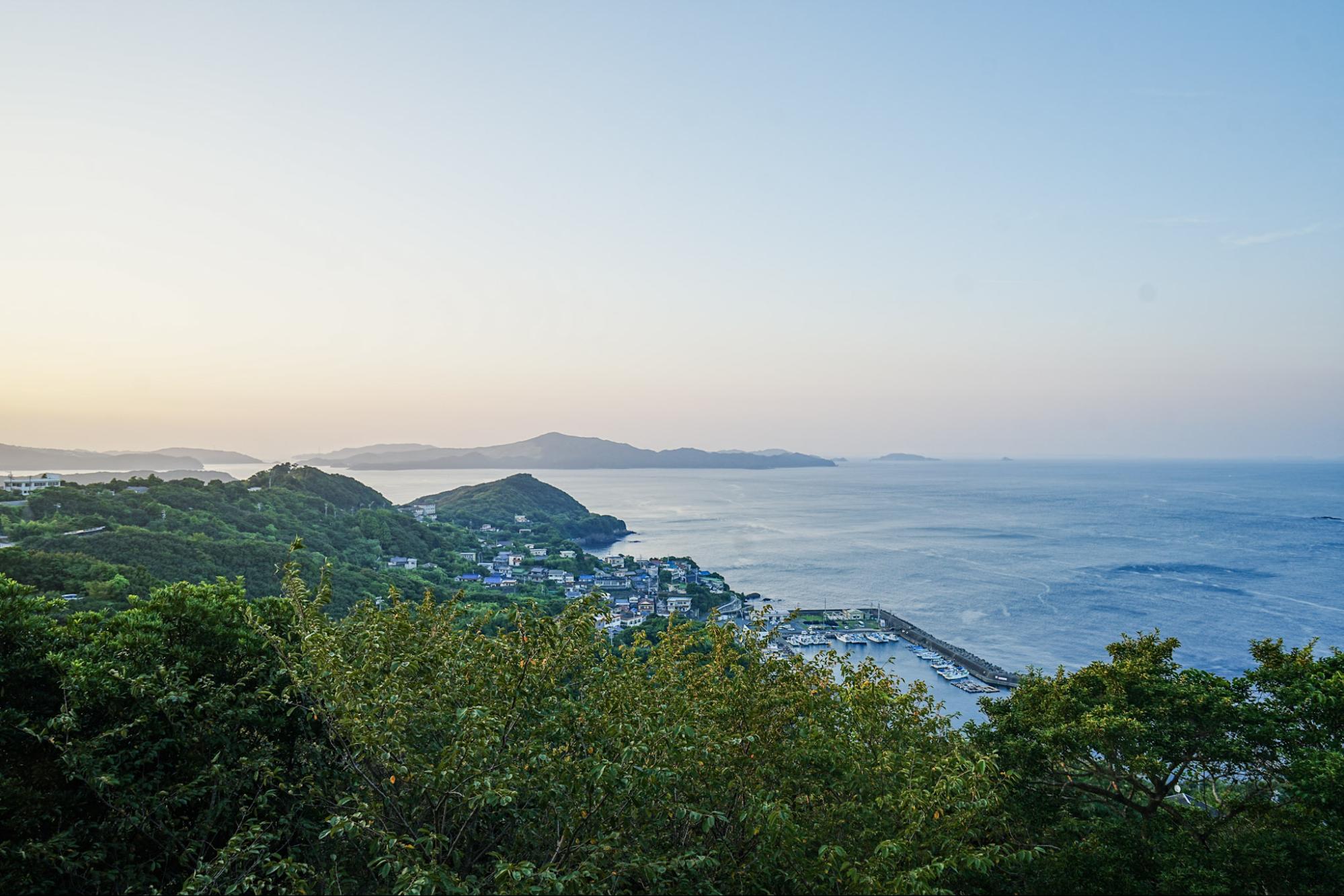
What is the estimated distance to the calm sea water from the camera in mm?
29203

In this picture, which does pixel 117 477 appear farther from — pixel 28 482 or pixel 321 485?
pixel 321 485

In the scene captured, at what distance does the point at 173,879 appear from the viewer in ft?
14.9

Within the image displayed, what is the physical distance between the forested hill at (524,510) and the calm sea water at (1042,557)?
15.8 ft

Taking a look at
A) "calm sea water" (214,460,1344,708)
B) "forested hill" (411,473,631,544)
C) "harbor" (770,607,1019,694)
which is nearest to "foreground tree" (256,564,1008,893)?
"harbor" (770,607,1019,694)

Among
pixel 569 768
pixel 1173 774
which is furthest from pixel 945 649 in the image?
pixel 569 768

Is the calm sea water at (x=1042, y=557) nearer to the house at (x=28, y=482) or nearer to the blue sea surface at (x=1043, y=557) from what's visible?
the blue sea surface at (x=1043, y=557)

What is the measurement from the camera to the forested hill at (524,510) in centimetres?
6397

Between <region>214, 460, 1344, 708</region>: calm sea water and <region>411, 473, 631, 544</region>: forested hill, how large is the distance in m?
4.82

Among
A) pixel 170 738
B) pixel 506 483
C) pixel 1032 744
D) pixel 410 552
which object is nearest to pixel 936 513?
pixel 506 483

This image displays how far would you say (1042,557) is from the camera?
157 feet

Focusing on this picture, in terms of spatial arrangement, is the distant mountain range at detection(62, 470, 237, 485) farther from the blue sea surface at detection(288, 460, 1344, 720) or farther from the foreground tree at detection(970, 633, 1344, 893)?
the foreground tree at detection(970, 633, 1344, 893)

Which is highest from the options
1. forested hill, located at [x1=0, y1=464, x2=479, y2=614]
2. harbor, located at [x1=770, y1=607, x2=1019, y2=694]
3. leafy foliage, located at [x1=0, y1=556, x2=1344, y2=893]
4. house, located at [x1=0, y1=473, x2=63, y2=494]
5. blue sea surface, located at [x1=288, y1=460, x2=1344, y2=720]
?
leafy foliage, located at [x1=0, y1=556, x2=1344, y2=893]

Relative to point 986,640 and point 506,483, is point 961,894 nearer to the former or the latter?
point 986,640

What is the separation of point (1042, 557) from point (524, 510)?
47637 mm
